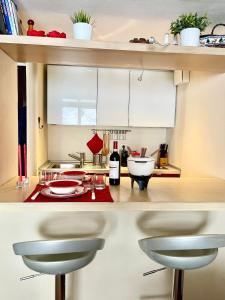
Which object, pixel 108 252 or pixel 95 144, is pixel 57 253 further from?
pixel 95 144

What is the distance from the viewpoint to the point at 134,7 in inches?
82.0

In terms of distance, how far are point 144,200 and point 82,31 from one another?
3.12 feet


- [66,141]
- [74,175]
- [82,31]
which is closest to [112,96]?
[66,141]

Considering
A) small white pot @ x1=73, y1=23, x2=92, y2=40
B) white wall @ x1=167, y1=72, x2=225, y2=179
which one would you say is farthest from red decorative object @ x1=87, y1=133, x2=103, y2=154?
small white pot @ x1=73, y1=23, x2=92, y2=40

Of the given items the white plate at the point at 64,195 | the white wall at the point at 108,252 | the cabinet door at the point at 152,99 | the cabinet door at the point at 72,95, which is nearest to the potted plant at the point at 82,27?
the white plate at the point at 64,195

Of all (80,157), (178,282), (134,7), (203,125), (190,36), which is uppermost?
(134,7)

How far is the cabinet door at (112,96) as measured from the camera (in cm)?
317

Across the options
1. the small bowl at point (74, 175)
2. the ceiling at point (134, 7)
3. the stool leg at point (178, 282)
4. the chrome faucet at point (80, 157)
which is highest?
the ceiling at point (134, 7)

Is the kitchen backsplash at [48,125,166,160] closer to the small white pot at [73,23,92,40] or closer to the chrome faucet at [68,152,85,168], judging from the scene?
the chrome faucet at [68,152,85,168]

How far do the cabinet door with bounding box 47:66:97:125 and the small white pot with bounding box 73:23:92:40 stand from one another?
173 centimetres

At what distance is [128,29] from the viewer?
2.45 m

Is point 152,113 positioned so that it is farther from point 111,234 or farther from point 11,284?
point 11,284

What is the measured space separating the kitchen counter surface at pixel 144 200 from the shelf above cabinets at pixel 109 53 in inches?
30.9

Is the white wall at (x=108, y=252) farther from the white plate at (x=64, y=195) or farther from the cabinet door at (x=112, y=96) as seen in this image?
the cabinet door at (x=112, y=96)
